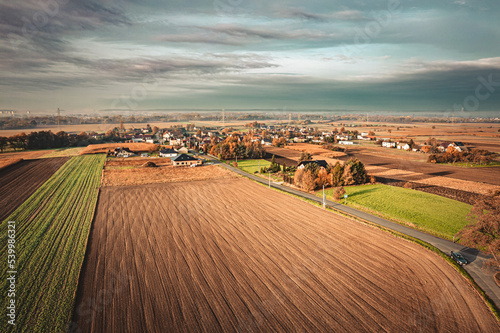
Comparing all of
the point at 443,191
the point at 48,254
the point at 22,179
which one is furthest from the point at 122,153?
the point at 443,191

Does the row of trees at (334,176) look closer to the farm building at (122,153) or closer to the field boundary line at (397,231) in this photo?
the field boundary line at (397,231)

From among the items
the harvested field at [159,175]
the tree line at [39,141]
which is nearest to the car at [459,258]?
the harvested field at [159,175]

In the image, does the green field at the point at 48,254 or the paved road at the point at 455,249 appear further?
the paved road at the point at 455,249

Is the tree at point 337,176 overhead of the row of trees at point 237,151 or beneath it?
beneath

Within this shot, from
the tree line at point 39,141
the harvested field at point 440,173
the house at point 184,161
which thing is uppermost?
the tree line at point 39,141

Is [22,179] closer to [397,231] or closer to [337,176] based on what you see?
[337,176]

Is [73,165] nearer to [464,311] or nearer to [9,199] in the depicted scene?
[9,199]

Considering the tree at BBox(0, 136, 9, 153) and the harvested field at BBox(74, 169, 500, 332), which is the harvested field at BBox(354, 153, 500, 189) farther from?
the tree at BBox(0, 136, 9, 153)
